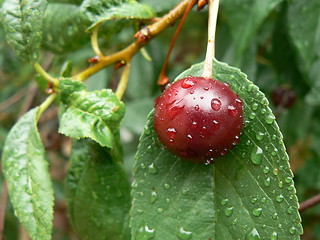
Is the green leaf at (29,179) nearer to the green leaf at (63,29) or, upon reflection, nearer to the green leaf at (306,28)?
the green leaf at (63,29)

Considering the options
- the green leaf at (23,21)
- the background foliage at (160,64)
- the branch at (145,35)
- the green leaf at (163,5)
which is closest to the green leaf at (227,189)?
the background foliage at (160,64)

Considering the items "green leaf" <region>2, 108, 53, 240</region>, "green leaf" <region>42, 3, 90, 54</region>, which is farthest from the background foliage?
"green leaf" <region>2, 108, 53, 240</region>

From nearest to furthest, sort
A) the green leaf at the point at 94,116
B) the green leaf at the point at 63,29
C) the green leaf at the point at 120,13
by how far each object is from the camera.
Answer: the green leaf at the point at 94,116 < the green leaf at the point at 120,13 < the green leaf at the point at 63,29

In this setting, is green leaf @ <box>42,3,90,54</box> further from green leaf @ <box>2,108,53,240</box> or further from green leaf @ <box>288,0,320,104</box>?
green leaf @ <box>288,0,320,104</box>

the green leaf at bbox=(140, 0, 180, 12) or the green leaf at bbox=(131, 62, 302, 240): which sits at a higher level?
the green leaf at bbox=(140, 0, 180, 12)

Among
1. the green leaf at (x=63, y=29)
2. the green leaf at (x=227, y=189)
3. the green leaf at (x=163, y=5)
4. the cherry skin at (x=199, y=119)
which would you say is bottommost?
the green leaf at (x=227, y=189)

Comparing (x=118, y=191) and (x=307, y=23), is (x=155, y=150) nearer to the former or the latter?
(x=118, y=191)

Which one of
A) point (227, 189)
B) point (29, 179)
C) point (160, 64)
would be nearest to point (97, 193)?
point (29, 179)
